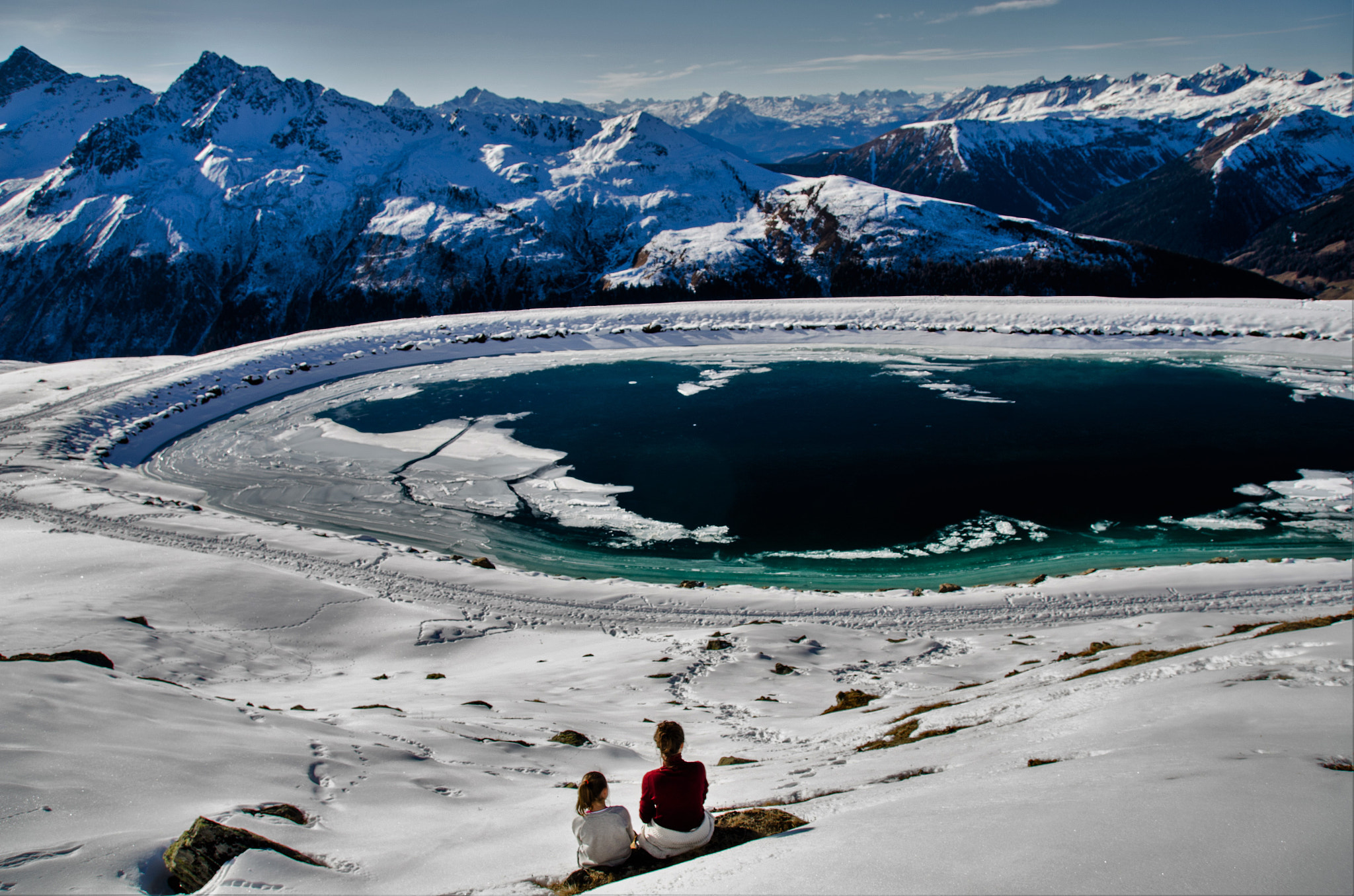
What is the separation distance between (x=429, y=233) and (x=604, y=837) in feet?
502

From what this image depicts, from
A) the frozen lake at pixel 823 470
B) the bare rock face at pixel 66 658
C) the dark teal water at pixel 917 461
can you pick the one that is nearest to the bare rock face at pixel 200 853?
the bare rock face at pixel 66 658

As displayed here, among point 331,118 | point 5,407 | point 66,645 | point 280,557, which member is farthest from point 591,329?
point 331,118

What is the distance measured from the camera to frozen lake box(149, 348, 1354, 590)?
2475 centimetres

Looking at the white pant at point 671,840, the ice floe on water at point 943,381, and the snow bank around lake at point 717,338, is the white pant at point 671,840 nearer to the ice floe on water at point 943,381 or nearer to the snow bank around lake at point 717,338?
the ice floe on water at point 943,381

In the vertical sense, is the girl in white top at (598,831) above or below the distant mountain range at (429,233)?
below

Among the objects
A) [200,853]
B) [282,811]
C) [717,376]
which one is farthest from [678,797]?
[717,376]

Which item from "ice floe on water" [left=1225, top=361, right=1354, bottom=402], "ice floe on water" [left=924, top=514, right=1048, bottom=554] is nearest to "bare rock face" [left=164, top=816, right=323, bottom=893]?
"ice floe on water" [left=924, top=514, right=1048, bottom=554]

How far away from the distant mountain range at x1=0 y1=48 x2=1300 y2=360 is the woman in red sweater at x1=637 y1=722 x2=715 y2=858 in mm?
119435

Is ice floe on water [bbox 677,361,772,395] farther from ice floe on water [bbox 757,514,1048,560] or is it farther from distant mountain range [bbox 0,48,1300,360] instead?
distant mountain range [bbox 0,48,1300,360]

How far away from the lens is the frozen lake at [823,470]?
24.8m

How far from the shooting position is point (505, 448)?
37094mm

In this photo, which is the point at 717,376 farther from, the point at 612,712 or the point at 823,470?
the point at 612,712

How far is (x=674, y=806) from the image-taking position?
6.61 m

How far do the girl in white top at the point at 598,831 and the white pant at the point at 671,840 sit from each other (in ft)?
0.62
